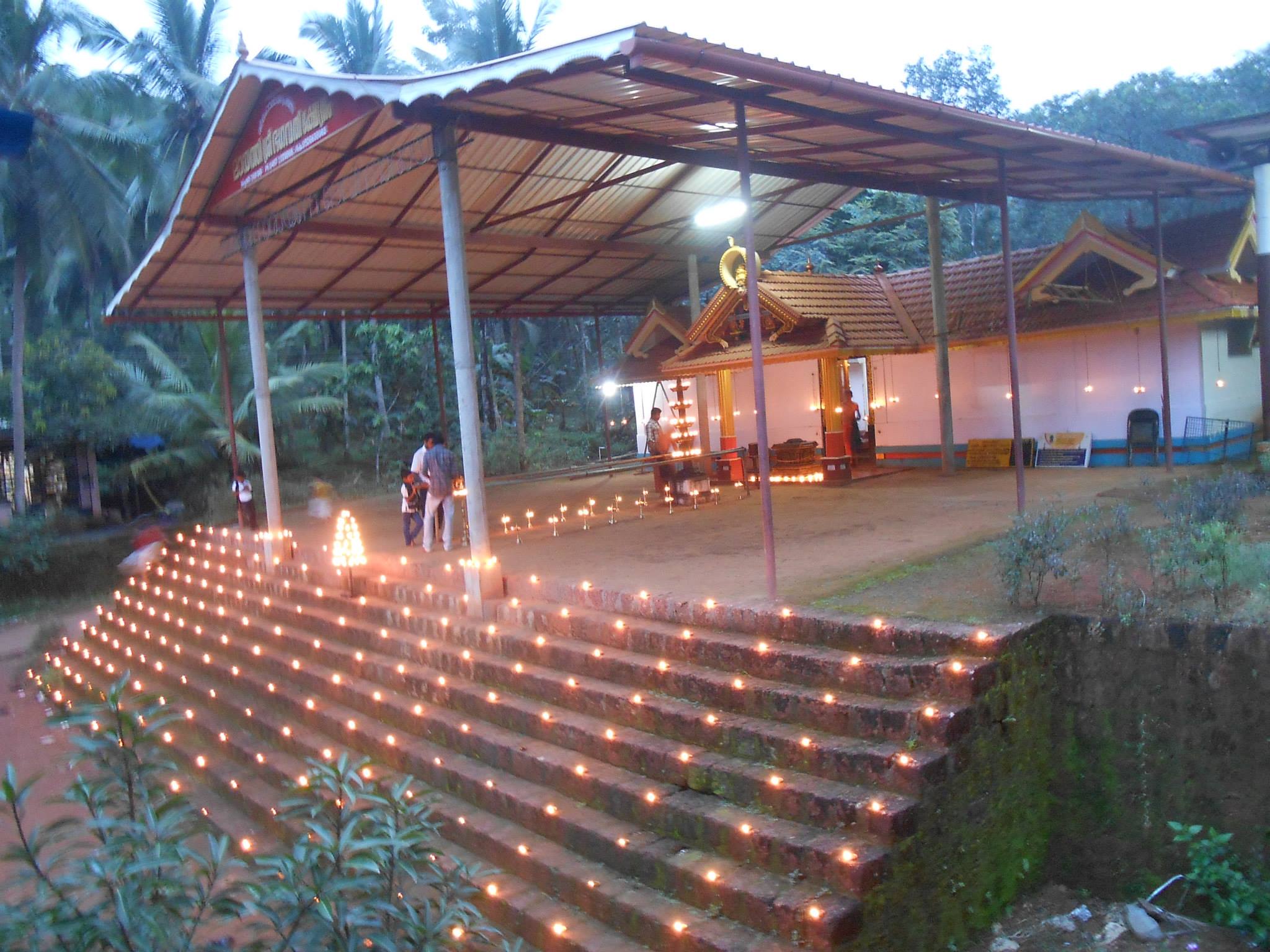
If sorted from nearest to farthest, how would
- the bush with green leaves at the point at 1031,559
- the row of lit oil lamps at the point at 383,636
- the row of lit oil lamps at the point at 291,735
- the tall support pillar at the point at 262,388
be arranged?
1. the row of lit oil lamps at the point at 291,735
2. the row of lit oil lamps at the point at 383,636
3. the bush with green leaves at the point at 1031,559
4. the tall support pillar at the point at 262,388

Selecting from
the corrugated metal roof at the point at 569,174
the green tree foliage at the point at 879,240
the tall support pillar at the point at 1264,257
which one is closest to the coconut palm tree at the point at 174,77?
the corrugated metal roof at the point at 569,174

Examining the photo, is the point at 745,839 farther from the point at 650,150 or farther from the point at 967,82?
the point at 967,82

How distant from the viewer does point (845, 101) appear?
6.94 meters

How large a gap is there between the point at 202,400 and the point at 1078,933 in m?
18.3

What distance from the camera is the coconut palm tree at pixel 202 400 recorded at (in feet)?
61.8

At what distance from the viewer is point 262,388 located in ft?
37.3

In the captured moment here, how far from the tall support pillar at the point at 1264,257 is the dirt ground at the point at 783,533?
6.95ft

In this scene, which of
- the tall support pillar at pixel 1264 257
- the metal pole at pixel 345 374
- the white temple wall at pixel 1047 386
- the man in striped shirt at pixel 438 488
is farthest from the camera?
the metal pole at pixel 345 374

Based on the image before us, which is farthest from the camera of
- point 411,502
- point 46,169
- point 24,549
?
point 46,169

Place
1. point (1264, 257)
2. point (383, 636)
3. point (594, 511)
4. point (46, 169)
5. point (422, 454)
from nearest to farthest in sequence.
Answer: point (383, 636) < point (422, 454) < point (1264, 257) < point (594, 511) < point (46, 169)

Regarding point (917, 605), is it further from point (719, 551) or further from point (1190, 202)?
point (1190, 202)

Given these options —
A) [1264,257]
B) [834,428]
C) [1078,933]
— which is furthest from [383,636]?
[1264,257]

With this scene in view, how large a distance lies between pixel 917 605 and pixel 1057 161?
5856 millimetres

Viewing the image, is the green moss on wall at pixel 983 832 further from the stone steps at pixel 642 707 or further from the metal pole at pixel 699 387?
the metal pole at pixel 699 387
